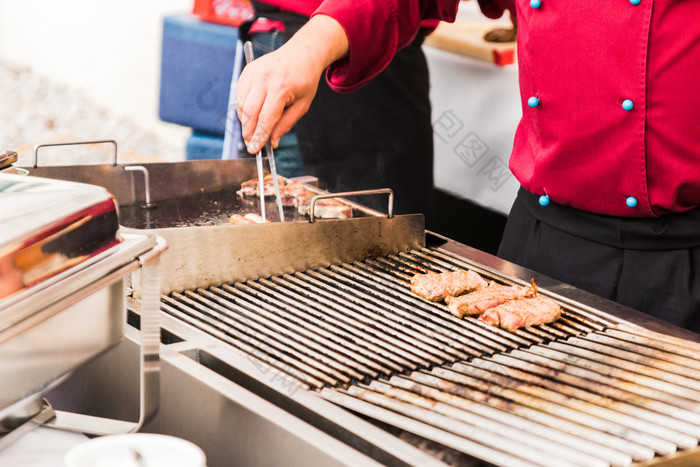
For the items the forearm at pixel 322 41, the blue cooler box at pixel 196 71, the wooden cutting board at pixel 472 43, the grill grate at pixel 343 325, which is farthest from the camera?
the blue cooler box at pixel 196 71

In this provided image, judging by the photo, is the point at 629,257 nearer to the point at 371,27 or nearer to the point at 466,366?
the point at 466,366

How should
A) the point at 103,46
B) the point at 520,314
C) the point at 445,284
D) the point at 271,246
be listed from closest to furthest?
the point at 520,314, the point at 445,284, the point at 271,246, the point at 103,46

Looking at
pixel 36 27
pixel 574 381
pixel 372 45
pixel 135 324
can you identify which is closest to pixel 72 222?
pixel 135 324

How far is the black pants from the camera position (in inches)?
72.6

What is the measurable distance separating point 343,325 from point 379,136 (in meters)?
2.15

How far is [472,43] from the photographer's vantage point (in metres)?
3.56

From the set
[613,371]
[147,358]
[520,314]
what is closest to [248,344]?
[147,358]

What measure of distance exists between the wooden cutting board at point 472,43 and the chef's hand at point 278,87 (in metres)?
1.63

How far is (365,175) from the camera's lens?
3703 mm

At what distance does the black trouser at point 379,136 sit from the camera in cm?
356

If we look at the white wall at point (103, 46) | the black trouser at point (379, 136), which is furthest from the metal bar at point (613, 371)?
the white wall at point (103, 46)

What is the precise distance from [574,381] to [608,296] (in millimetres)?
642

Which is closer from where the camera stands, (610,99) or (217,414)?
(217,414)

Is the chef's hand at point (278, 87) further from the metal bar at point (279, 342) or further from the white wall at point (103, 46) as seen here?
the white wall at point (103, 46)
